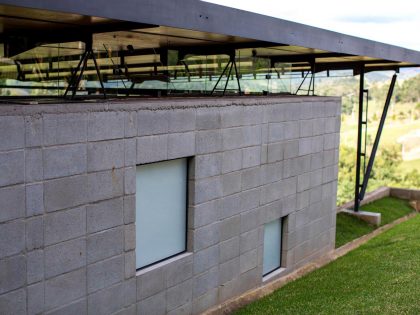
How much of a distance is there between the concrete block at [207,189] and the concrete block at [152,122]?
1.26 metres

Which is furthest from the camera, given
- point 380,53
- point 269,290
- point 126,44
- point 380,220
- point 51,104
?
point 380,220

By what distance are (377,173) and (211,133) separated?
52972 mm

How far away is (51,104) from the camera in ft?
23.9

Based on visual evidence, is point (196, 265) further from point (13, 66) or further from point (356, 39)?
point (356, 39)

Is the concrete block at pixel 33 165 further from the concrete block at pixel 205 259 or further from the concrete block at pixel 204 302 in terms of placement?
the concrete block at pixel 204 302

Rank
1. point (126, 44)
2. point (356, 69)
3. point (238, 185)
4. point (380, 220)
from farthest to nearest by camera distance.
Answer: point (380, 220) < point (356, 69) < point (238, 185) < point (126, 44)

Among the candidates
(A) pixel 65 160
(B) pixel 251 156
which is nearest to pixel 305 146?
(B) pixel 251 156

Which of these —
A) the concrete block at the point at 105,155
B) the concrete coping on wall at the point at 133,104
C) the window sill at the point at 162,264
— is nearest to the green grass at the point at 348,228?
the concrete coping on wall at the point at 133,104

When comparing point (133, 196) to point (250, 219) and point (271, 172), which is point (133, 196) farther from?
point (271, 172)

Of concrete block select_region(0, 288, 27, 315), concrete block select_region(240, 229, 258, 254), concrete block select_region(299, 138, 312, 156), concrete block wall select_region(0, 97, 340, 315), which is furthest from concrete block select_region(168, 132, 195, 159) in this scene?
concrete block select_region(299, 138, 312, 156)

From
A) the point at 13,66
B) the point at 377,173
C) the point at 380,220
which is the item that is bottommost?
the point at 377,173

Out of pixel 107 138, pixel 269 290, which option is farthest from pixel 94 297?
pixel 269 290

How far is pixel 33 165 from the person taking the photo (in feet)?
22.6

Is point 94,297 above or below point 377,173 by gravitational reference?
above
